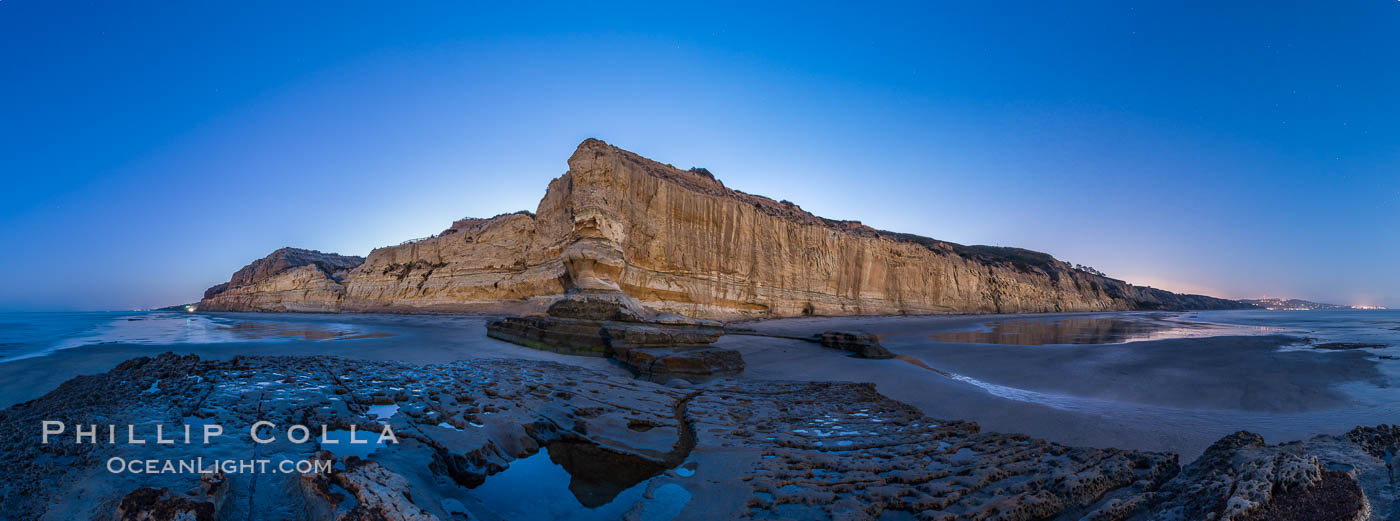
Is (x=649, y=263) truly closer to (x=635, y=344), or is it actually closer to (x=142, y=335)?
(x=635, y=344)

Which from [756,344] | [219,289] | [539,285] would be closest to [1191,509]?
[756,344]

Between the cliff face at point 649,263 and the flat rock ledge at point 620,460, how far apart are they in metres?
13.6

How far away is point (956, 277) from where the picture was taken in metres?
38.6

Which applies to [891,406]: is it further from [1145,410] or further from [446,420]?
[446,420]

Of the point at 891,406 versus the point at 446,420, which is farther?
the point at 891,406

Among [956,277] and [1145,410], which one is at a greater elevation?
[956,277]

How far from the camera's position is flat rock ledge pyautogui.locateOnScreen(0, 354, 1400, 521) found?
1.84 m

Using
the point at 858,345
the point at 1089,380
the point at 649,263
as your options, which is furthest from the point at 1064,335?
the point at 649,263

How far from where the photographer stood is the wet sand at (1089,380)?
395 centimetres

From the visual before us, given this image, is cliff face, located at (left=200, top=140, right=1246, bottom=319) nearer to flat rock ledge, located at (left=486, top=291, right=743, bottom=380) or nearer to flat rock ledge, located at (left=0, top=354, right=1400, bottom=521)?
flat rock ledge, located at (left=486, top=291, right=743, bottom=380)

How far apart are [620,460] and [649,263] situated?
60.5 ft

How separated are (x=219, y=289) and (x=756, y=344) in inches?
2704

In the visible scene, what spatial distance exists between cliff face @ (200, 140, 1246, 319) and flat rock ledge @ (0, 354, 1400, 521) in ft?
44.8

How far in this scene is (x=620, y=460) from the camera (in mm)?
3451
